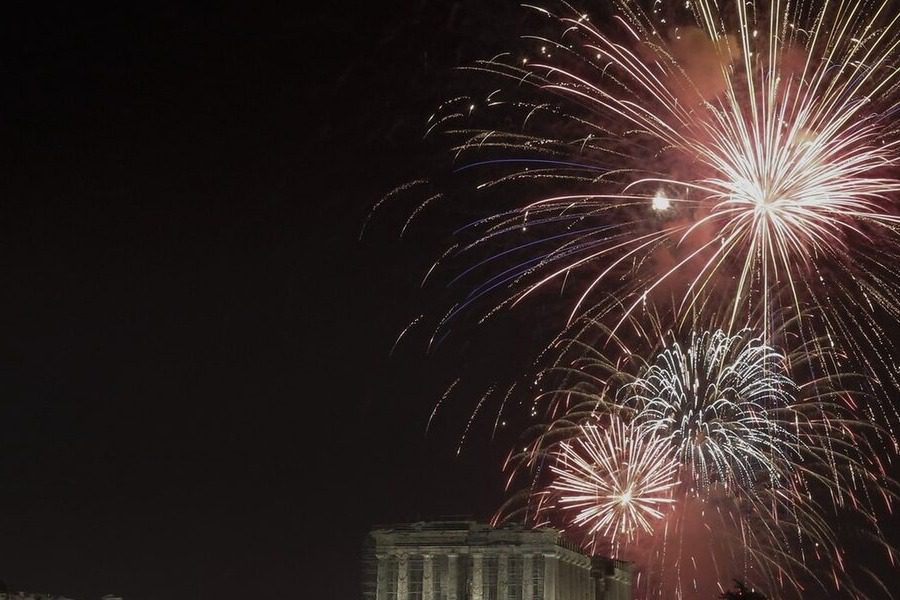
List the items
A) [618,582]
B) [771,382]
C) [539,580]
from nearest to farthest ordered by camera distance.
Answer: [771,382], [539,580], [618,582]

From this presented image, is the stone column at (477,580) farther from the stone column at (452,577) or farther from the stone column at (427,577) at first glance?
the stone column at (427,577)

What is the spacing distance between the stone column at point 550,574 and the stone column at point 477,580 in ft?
15.0

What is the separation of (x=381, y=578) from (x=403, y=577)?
170cm

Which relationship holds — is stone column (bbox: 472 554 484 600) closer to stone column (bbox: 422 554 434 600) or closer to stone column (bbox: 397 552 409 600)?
stone column (bbox: 422 554 434 600)

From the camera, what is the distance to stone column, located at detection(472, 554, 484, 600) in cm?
8819

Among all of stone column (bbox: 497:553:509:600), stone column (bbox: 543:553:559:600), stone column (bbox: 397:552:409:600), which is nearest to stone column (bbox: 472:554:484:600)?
stone column (bbox: 497:553:509:600)

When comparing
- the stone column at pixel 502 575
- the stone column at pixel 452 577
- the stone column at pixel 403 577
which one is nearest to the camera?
the stone column at pixel 502 575

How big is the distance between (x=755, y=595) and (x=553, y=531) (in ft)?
106

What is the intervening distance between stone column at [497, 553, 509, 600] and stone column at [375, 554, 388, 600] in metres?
8.39

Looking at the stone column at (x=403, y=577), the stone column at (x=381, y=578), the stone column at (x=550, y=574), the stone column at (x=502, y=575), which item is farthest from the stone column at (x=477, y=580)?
the stone column at (x=381, y=578)

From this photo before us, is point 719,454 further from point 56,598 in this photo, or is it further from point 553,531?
point 56,598

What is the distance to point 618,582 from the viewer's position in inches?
4360

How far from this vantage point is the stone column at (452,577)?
290ft

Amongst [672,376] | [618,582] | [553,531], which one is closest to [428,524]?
[553,531]
